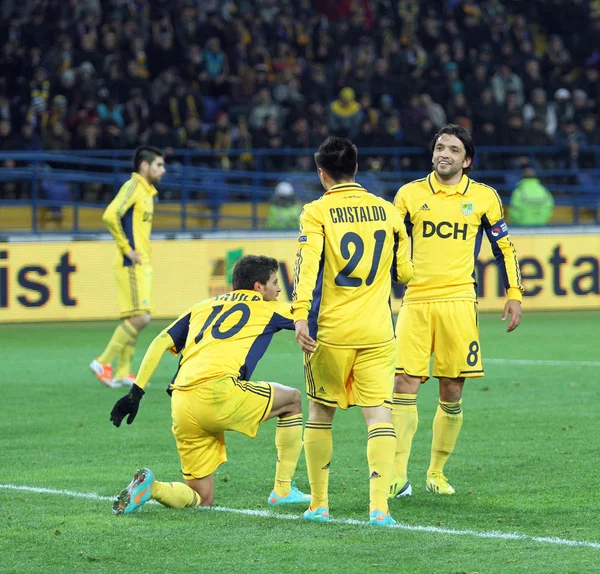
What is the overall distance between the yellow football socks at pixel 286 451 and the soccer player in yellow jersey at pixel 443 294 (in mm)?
619

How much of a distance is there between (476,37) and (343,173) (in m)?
19.9

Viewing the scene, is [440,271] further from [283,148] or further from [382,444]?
[283,148]

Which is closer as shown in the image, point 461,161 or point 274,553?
point 274,553

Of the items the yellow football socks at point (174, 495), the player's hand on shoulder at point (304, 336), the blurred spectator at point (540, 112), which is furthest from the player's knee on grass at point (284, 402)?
the blurred spectator at point (540, 112)

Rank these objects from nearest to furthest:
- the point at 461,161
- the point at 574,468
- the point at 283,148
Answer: the point at 461,161, the point at 574,468, the point at 283,148

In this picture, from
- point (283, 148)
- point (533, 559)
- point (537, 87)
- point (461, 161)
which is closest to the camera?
point (533, 559)

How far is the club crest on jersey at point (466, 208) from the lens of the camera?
22.2 feet

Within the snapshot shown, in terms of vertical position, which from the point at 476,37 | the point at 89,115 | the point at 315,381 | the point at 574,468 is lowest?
the point at 574,468

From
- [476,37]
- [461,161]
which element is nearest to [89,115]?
[476,37]

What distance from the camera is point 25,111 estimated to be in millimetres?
20922

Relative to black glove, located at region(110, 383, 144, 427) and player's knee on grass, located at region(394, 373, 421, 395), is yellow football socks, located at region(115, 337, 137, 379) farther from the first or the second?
black glove, located at region(110, 383, 144, 427)

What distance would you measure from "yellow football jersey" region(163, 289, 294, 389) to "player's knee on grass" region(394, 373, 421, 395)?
827 millimetres

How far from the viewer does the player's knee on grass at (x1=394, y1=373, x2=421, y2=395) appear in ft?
22.2

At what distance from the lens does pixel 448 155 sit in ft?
21.9
